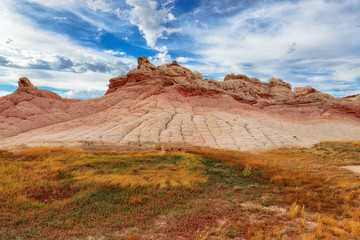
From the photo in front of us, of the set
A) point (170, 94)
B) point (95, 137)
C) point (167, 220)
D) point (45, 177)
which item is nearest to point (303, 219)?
point (167, 220)

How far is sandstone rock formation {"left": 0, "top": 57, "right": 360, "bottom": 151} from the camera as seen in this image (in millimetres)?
34625

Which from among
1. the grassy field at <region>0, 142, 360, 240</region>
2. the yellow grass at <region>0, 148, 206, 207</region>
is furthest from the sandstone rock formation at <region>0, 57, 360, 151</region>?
the grassy field at <region>0, 142, 360, 240</region>

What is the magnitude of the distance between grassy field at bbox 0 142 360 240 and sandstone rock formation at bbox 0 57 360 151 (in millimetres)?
18012

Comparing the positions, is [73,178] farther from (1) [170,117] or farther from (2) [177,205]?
(1) [170,117]

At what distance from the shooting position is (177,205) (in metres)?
9.93

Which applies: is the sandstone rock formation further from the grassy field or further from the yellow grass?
the grassy field

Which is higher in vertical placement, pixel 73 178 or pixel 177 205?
pixel 73 178

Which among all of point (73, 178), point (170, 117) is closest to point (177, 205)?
point (73, 178)

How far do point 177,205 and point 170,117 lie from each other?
119 feet

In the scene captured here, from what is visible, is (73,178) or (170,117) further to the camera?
(170,117)

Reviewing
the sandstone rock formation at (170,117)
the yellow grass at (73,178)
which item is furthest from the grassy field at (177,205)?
the sandstone rock formation at (170,117)

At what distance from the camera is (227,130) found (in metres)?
40.8

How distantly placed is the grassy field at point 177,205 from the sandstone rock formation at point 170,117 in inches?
709

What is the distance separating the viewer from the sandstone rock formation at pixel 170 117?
114ft
